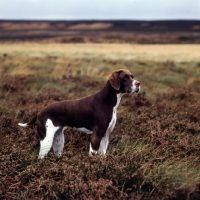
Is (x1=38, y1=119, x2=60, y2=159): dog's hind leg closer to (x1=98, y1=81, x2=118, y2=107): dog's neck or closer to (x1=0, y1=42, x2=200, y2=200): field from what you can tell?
(x1=0, y1=42, x2=200, y2=200): field

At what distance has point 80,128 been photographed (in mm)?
6746

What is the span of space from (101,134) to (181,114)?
370 centimetres

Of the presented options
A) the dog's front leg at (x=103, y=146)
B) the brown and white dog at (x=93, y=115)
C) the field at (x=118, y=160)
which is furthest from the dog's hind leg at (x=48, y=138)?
the dog's front leg at (x=103, y=146)

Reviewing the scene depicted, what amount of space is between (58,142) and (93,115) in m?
0.80

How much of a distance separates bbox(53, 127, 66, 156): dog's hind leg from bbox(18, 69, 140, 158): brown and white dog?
0.05 ft

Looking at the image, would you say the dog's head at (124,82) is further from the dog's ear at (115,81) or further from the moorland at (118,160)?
the moorland at (118,160)

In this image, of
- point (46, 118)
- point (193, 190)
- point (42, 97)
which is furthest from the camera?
point (42, 97)

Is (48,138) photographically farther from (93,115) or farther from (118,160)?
(118,160)

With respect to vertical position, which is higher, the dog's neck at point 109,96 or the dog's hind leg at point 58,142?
Result: the dog's neck at point 109,96

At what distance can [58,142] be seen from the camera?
6938mm

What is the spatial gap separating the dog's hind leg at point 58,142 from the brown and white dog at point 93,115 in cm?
2

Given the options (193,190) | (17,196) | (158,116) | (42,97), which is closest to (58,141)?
(17,196)

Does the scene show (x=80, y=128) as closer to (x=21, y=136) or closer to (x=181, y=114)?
(x=21, y=136)

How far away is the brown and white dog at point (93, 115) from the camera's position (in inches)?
253
